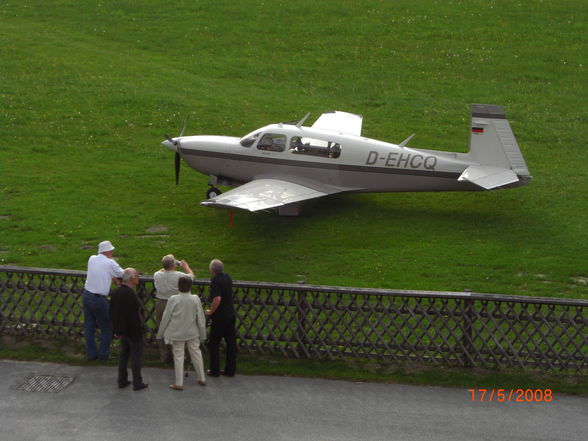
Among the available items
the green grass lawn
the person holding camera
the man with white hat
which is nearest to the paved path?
the man with white hat

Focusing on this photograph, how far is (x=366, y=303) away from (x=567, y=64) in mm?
24873

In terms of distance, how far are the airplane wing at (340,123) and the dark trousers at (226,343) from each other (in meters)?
11.8

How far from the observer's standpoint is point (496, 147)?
65.7 ft

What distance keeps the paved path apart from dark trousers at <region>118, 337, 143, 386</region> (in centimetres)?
20

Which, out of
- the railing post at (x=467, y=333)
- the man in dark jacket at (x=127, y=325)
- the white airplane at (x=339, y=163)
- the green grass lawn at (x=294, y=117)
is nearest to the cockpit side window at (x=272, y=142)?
the white airplane at (x=339, y=163)

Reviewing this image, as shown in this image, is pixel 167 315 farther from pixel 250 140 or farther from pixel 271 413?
pixel 250 140

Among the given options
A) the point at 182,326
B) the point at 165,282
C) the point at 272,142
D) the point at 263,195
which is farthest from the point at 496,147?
the point at 182,326

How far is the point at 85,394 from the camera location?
12602mm

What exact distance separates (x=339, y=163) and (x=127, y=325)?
9.75 metres

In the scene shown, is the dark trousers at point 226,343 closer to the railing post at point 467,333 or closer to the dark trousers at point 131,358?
the dark trousers at point 131,358

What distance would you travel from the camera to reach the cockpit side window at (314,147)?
2094 centimetres

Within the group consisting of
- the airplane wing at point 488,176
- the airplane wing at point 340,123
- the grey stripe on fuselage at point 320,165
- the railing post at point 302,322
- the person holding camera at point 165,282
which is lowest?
the railing post at point 302,322

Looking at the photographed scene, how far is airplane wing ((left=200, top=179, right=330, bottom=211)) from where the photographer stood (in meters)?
18.4
